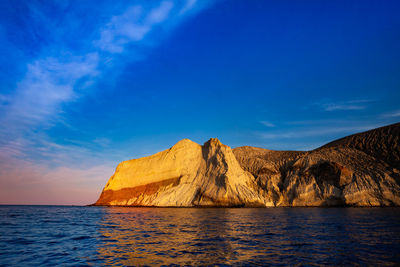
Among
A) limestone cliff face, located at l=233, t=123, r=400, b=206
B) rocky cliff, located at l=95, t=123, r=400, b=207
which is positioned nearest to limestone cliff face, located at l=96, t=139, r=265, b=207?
rocky cliff, located at l=95, t=123, r=400, b=207

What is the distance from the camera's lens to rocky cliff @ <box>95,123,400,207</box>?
53.8 meters

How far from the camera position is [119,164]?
74.7 metres

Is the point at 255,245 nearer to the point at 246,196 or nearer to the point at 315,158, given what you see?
the point at 246,196

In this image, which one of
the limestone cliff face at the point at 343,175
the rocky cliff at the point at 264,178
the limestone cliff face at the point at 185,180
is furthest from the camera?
the limestone cliff face at the point at 343,175

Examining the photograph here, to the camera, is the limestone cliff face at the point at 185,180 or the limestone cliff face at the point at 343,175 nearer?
the limestone cliff face at the point at 185,180

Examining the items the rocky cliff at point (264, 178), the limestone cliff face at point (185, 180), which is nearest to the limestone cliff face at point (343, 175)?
the rocky cliff at point (264, 178)

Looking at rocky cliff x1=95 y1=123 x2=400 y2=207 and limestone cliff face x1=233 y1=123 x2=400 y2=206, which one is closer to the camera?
rocky cliff x1=95 y1=123 x2=400 y2=207

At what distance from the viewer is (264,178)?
6812 cm

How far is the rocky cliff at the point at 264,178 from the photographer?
177ft

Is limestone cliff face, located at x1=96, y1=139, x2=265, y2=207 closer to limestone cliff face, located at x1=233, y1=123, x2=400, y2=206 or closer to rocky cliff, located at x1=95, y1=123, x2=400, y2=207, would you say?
rocky cliff, located at x1=95, y1=123, x2=400, y2=207

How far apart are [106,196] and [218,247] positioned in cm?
6960

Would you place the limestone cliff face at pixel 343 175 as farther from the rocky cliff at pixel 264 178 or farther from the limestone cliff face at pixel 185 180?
the limestone cliff face at pixel 185 180

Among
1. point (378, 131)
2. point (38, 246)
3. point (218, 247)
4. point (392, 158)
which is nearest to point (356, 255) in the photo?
point (218, 247)

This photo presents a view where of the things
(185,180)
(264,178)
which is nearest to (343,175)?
(264,178)
